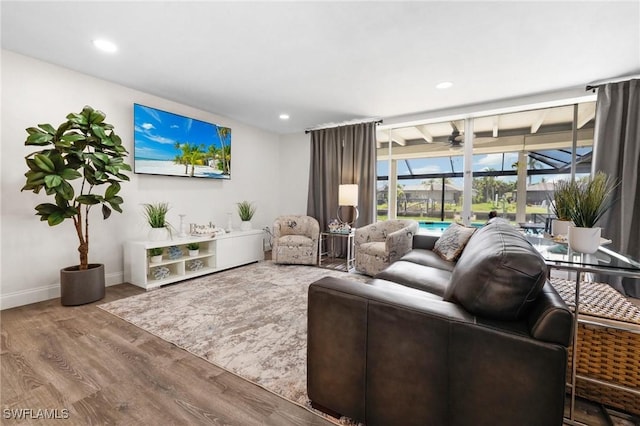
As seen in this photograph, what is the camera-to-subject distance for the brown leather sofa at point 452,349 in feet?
2.97

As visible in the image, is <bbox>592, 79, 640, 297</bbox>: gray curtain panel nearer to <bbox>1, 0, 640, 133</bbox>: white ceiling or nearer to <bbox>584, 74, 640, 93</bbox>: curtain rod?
<bbox>584, 74, 640, 93</bbox>: curtain rod

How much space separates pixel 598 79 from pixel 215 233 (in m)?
4.98

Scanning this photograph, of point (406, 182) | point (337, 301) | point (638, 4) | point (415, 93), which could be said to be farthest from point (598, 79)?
point (337, 301)

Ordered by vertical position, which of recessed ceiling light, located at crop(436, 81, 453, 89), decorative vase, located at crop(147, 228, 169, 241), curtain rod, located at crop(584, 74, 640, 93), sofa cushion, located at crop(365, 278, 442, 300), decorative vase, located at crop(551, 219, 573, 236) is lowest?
sofa cushion, located at crop(365, 278, 442, 300)

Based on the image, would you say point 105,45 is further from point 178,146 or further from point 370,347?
point 370,347

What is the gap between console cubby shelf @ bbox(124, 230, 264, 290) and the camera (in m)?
3.14

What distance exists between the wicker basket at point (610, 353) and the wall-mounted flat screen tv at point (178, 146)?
14.0ft

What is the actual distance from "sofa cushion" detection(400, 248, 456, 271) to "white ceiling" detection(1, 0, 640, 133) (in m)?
1.91

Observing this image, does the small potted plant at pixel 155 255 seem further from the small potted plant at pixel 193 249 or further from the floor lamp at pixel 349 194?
the floor lamp at pixel 349 194

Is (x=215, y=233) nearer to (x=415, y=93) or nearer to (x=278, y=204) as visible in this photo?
(x=278, y=204)

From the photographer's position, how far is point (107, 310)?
2525 mm

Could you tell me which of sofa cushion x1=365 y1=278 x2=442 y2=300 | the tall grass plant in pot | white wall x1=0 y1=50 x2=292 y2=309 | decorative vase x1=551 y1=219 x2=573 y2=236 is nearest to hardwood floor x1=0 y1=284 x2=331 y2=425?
white wall x1=0 y1=50 x2=292 y2=309

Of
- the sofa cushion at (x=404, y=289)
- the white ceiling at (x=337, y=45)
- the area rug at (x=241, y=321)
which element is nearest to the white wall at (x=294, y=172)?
the white ceiling at (x=337, y=45)

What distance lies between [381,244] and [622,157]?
2.82 metres
